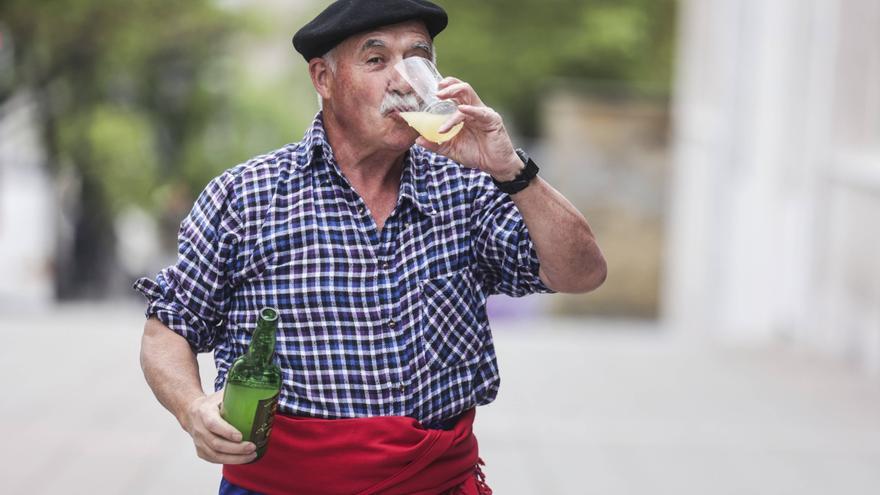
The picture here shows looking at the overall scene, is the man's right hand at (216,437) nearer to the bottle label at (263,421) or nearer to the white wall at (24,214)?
the bottle label at (263,421)

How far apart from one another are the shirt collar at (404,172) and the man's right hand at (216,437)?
47cm

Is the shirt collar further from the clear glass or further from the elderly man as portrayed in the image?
the clear glass

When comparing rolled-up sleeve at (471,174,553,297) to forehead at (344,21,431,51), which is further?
rolled-up sleeve at (471,174,553,297)

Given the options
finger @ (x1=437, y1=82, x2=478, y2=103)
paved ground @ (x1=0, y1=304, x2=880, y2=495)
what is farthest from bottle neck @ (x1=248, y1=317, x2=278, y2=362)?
paved ground @ (x1=0, y1=304, x2=880, y2=495)

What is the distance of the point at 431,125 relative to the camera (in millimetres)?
2367

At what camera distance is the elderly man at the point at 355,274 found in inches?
95.6

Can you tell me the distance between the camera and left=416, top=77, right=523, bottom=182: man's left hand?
2.34 meters

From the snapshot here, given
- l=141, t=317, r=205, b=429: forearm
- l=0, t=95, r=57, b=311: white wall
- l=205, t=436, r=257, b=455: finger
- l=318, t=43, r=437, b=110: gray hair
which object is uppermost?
l=318, t=43, r=437, b=110: gray hair

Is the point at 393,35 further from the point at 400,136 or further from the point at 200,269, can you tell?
the point at 200,269

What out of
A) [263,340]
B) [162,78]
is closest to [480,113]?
[263,340]

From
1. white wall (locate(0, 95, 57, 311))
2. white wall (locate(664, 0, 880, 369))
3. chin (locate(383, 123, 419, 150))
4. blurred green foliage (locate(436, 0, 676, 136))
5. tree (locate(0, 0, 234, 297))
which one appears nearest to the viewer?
chin (locate(383, 123, 419, 150))

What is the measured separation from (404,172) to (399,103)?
168 mm

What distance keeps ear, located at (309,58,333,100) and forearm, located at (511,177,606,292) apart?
40cm

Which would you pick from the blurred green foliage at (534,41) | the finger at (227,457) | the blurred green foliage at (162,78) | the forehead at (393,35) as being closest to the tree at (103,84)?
the blurred green foliage at (162,78)
